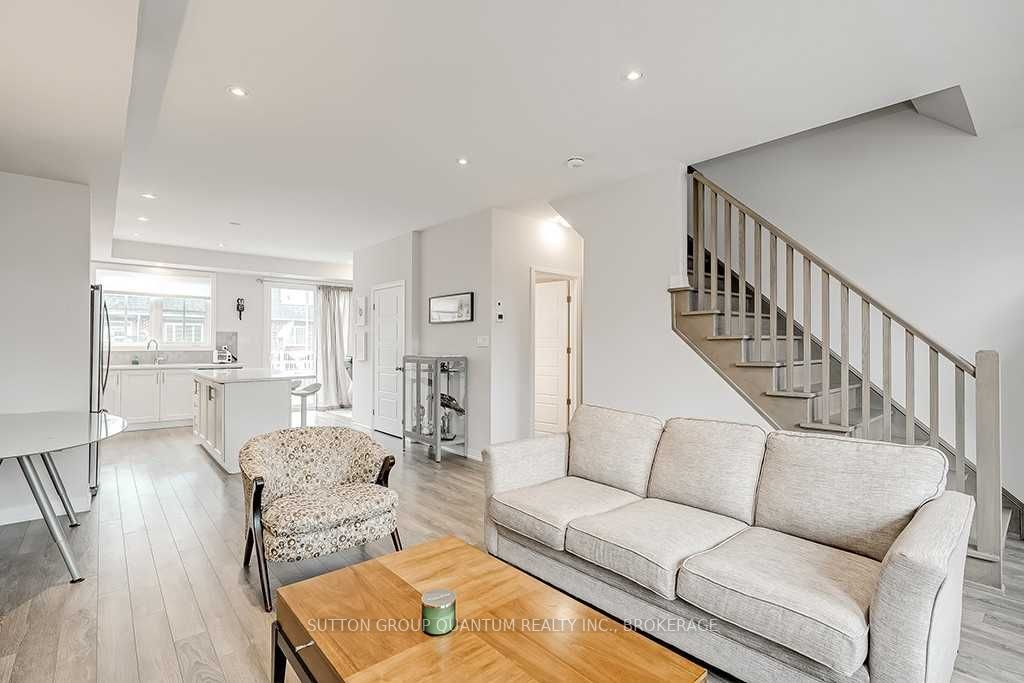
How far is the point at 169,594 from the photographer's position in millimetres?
2434

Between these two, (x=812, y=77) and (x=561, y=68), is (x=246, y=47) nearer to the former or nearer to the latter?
(x=561, y=68)

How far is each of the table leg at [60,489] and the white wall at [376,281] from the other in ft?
11.3

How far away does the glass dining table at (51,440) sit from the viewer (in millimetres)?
2398

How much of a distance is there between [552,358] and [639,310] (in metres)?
2.48

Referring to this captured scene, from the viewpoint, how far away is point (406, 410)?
5891 millimetres

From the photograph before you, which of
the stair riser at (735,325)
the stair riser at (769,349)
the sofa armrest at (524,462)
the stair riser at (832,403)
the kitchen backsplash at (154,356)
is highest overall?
the stair riser at (735,325)

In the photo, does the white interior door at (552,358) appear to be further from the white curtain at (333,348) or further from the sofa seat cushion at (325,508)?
the white curtain at (333,348)

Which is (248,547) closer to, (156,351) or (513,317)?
(513,317)

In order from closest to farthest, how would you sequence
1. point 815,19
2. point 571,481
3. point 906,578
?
1. point 906,578
2. point 815,19
3. point 571,481

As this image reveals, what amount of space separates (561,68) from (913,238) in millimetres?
2960

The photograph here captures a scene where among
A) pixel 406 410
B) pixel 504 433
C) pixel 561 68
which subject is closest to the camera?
pixel 561 68

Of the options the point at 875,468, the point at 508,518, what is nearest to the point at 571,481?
the point at 508,518

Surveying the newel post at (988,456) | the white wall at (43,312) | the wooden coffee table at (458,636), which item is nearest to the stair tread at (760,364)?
the newel post at (988,456)

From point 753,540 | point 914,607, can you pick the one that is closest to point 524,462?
point 753,540
